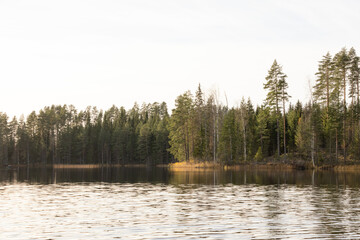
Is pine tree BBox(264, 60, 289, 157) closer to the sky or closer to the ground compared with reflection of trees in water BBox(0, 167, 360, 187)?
closer to the sky

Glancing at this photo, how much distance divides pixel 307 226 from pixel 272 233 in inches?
98.0

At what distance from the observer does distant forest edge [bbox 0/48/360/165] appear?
268 feet

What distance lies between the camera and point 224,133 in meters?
93.1

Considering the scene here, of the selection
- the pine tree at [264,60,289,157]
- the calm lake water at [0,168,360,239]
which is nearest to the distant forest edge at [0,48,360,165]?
the pine tree at [264,60,289,157]

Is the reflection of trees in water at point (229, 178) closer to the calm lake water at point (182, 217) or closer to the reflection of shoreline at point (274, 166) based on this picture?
the reflection of shoreline at point (274, 166)

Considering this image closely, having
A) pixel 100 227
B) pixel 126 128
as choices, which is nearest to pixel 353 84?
pixel 100 227

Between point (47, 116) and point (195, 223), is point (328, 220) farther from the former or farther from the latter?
point (47, 116)

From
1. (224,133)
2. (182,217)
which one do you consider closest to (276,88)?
(224,133)

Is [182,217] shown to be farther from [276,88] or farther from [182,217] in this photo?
[276,88]

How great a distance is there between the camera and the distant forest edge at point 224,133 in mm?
81562

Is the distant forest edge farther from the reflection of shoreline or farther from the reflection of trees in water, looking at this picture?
the reflection of trees in water

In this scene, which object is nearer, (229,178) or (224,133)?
(229,178)

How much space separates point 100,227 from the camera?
1856 centimetres

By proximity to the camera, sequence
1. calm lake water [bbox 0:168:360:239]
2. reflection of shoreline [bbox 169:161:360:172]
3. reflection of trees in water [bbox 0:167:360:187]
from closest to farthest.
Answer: calm lake water [bbox 0:168:360:239] < reflection of trees in water [bbox 0:167:360:187] < reflection of shoreline [bbox 169:161:360:172]
